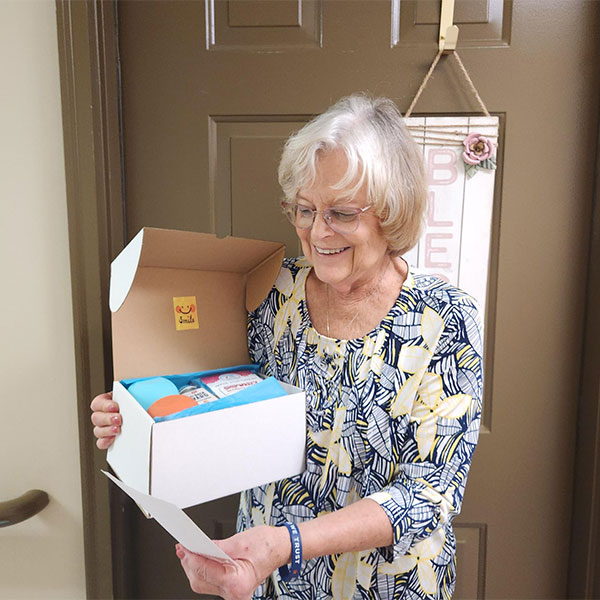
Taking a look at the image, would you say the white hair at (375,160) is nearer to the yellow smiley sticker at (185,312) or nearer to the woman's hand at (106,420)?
the yellow smiley sticker at (185,312)

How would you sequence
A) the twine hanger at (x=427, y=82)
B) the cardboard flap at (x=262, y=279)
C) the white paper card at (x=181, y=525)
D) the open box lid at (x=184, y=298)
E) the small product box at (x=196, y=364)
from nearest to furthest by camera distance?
the white paper card at (x=181, y=525) < the small product box at (x=196, y=364) < the open box lid at (x=184, y=298) < the cardboard flap at (x=262, y=279) < the twine hanger at (x=427, y=82)

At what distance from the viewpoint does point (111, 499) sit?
1.09 m

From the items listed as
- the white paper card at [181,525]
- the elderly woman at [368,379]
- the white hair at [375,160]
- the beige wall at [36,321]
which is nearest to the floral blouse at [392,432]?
the elderly woman at [368,379]

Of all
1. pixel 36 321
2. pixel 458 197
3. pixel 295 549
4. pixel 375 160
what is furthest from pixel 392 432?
pixel 36 321

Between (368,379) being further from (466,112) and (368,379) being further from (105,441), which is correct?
(466,112)

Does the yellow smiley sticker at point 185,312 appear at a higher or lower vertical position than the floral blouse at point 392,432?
higher

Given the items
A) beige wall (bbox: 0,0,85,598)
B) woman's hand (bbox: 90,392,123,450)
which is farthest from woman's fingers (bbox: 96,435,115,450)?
beige wall (bbox: 0,0,85,598)

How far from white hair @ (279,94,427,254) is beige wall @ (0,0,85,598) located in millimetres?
585

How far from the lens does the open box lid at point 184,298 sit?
78 centimetres

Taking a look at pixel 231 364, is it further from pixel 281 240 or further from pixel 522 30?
pixel 522 30

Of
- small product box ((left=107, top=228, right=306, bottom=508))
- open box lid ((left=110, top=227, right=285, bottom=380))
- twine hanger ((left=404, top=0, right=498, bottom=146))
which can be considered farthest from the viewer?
twine hanger ((left=404, top=0, right=498, bottom=146))

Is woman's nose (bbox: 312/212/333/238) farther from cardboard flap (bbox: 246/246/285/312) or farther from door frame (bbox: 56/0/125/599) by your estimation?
door frame (bbox: 56/0/125/599)

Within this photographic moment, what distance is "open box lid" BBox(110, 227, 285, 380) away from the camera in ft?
2.56

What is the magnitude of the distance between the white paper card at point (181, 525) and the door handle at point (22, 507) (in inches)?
25.0
